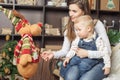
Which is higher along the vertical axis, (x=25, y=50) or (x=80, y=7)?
(x=80, y=7)

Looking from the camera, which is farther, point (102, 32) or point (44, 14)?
point (44, 14)

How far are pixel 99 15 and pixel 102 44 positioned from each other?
2.43m

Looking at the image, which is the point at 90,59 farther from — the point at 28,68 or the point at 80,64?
the point at 28,68

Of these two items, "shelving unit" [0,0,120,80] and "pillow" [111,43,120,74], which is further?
"shelving unit" [0,0,120,80]

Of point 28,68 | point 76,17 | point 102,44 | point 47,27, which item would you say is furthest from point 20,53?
point 47,27

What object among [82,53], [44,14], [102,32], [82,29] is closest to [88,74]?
[82,53]

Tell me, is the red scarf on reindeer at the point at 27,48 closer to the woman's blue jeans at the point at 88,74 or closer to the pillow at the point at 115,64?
the woman's blue jeans at the point at 88,74

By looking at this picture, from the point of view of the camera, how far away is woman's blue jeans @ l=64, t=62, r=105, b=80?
1701 millimetres

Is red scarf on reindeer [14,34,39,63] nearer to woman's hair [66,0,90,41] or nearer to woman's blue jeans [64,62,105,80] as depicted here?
woman's hair [66,0,90,41]

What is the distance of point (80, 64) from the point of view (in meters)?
1.76

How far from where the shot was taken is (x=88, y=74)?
1.71 m

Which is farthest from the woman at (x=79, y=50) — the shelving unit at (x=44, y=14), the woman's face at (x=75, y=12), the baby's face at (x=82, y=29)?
the shelving unit at (x=44, y=14)

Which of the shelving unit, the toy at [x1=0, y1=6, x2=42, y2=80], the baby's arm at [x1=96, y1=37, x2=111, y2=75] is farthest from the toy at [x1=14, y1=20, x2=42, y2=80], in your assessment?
the shelving unit

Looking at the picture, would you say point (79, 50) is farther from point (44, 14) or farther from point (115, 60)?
point (44, 14)
